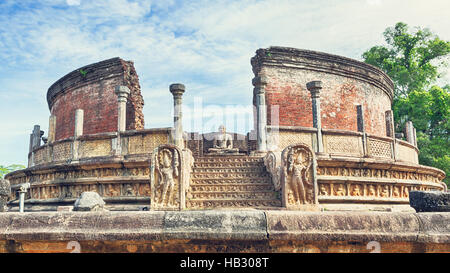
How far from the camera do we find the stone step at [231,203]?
6938 millimetres

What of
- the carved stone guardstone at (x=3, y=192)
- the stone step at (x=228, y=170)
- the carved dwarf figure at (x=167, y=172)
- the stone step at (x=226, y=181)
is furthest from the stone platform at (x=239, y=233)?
the stone step at (x=228, y=170)

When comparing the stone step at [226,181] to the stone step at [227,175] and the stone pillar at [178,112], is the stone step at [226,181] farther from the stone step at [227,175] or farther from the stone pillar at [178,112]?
the stone pillar at [178,112]

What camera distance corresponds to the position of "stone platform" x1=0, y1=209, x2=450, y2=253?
264cm

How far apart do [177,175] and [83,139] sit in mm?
4004

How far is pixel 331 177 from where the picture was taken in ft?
27.0

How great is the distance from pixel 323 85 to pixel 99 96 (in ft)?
30.4

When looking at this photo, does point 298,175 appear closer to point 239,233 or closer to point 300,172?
point 300,172

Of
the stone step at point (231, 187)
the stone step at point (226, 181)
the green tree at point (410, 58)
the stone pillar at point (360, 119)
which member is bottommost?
the stone step at point (231, 187)

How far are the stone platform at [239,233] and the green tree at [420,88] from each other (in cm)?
1601

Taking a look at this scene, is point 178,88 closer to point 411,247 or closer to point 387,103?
point 411,247

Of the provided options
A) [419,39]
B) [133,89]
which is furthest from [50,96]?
[419,39]

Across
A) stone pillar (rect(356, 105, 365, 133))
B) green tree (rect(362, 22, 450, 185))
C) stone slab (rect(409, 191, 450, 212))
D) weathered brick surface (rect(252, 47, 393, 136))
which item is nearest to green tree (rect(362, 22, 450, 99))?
green tree (rect(362, 22, 450, 185))

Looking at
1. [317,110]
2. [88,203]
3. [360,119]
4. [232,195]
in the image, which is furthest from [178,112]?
[360,119]

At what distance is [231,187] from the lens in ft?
25.2
